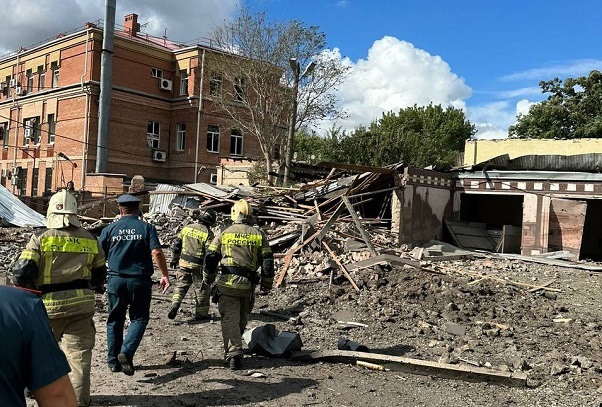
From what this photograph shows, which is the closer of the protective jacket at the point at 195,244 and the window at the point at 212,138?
the protective jacket at the point at 195,244

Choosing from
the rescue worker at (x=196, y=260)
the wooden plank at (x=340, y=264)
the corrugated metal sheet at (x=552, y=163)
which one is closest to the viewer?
the rescue worker at (x=196, y=260)

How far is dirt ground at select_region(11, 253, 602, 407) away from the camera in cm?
572

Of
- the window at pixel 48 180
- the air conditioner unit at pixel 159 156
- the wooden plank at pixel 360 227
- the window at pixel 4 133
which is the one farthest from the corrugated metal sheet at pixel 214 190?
the window at pixel 4 133

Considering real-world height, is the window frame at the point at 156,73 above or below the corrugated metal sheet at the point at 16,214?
above

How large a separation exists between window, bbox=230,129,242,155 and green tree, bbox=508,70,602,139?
732 inches

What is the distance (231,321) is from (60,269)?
2.27m

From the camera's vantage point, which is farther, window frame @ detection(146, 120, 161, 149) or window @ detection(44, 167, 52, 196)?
window frame @ detection(146, 120, 161, 149)

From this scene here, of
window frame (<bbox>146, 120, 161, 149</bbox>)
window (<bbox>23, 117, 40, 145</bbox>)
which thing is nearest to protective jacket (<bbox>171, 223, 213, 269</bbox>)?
window frame (<bbox>146, 120, 161, 149</bbox>)

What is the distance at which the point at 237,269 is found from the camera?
261 inches

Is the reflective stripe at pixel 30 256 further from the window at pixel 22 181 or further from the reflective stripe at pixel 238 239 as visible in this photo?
the window at pixel 22 181

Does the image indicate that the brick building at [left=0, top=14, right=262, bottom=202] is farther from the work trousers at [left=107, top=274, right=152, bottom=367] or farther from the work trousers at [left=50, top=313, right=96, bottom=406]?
the work trousers at [left=50, top=313, right=96, bottom=406]

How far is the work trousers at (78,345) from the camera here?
4531 mm

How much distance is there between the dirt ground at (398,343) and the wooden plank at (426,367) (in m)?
0.08

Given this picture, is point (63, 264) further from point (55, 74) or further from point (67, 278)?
point (55, 74)
